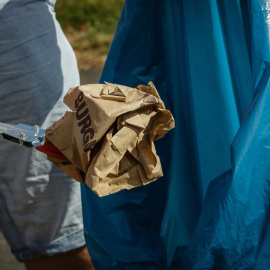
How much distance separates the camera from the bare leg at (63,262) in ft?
5.77

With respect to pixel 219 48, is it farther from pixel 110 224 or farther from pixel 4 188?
pixel 4 188

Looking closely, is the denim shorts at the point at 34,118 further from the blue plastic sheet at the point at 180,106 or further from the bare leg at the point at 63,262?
the blue plastic sheet at the point at 180,106

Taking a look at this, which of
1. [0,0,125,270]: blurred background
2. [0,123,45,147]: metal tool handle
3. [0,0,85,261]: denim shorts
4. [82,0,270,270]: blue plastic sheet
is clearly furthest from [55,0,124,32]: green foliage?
[0,123,45,147]: metal tool handle

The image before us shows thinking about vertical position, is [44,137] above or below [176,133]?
above

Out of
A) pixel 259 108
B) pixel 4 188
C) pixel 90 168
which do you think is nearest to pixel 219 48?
pixel 259 108

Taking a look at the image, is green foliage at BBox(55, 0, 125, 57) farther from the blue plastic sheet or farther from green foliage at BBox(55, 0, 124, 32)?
the blue plastic sheet

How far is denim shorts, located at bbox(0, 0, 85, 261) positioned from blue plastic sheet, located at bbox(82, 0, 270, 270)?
0.65 ft

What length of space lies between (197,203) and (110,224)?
241 mm

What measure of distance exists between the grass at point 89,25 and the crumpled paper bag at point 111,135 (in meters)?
2.87

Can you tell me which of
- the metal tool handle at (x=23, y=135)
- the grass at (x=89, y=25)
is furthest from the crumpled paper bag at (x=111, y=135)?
the grass at (x=89, y=25)

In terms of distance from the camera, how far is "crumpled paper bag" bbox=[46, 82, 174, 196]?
102cm

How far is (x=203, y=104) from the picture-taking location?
1.43 meters

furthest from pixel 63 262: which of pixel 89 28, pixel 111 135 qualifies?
pixel 89 28

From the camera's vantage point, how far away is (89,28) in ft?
15.2
